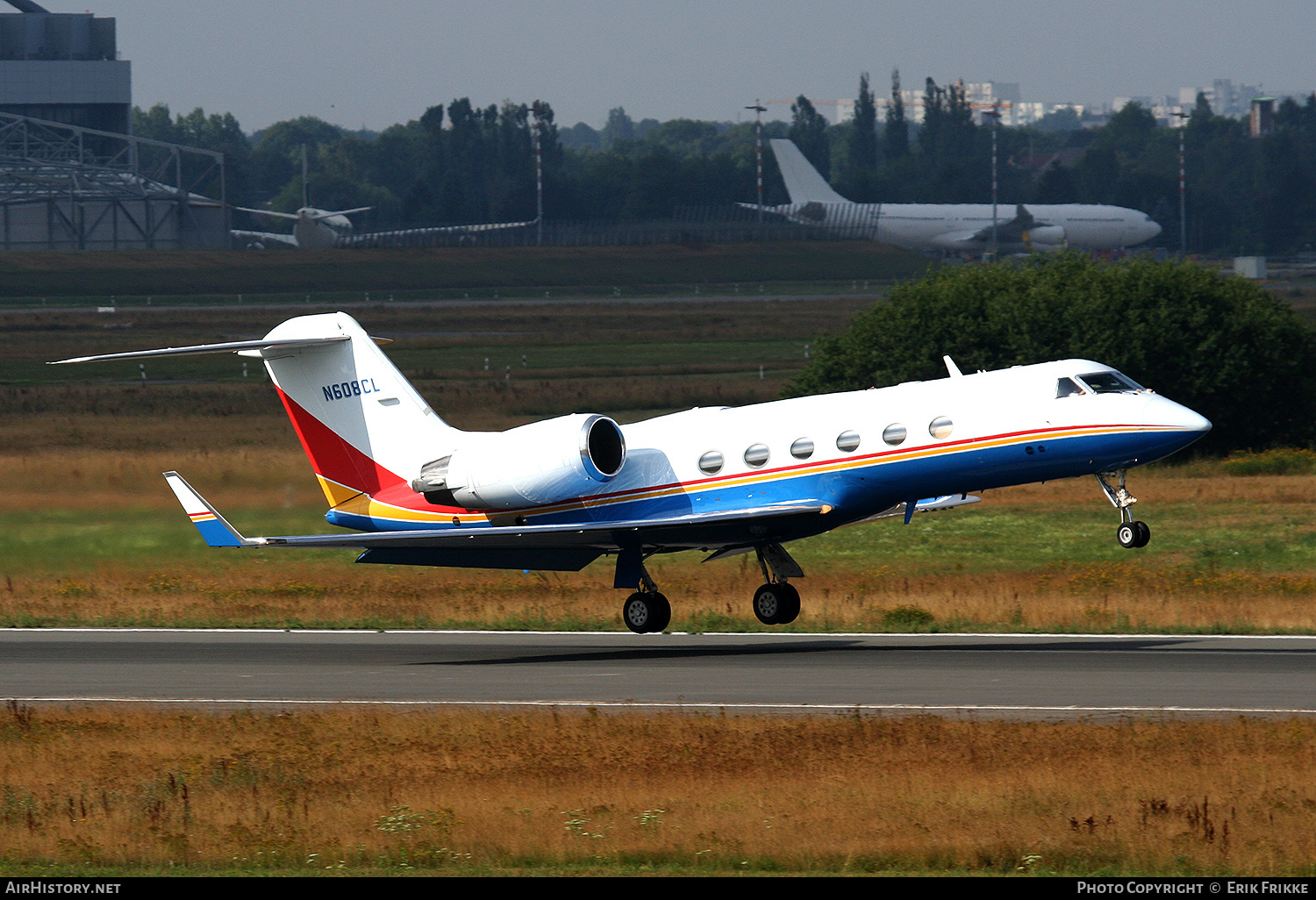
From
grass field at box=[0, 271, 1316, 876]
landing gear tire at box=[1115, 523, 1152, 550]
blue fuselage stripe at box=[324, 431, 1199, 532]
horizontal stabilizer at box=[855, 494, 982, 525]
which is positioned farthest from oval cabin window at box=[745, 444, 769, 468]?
landing gear tire at box=[1115, 523, 1152, 550]

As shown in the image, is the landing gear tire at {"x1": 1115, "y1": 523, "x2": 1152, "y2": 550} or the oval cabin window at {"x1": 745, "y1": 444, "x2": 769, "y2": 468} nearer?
the landing gear tire at {"x1": 1115, "y1": 523, "x2": 1152, "y2": 550}

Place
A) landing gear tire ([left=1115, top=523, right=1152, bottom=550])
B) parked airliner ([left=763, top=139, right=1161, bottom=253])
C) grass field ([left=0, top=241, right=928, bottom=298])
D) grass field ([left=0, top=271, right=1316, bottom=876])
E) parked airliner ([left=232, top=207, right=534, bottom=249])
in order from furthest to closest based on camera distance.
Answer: parked airliner ([left=232, top=207, right=534, bottom=249])
parked airliner ([left=763, top=139, right=1161, bottom=253])
grass field ([left=0, top=241, right=928, bottom=298])
landing gear tire ([left=1115, top=523, right=1152, bottom=550])
grass field ([left=0, top=271, right=1316, bottom=876])

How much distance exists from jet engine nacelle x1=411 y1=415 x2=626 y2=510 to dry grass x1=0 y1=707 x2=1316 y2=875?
799 cm

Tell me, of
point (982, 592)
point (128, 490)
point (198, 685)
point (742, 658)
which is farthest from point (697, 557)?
point (198, 685)

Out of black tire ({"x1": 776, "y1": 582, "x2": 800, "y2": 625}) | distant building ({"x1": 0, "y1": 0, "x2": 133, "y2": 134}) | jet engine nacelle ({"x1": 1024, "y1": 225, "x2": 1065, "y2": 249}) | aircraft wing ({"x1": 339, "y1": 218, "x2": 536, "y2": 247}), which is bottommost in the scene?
black tire ({"x1": 776, "y1": 582, "x2": 800, "y2": 625})

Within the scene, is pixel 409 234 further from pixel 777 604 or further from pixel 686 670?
pixel 686 670

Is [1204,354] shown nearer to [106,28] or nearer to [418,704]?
[418,704]

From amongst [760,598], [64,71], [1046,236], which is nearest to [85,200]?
[64,71]

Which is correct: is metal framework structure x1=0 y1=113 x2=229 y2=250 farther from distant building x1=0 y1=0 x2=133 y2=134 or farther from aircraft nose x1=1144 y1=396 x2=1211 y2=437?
aircraft nose x1=1144 y1=396 x2=1211 y2=437

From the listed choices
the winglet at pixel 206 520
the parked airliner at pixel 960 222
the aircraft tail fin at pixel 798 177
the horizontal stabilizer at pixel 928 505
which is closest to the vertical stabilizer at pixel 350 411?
the winglet at pixel 206 520

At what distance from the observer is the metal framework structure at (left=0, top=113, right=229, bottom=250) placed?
155 meters

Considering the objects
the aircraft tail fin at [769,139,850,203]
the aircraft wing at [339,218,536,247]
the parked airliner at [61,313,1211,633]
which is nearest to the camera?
the parked airliner at [61,313,1211,633]

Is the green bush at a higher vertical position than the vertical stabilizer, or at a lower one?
lower

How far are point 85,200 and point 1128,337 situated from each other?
12151cm
